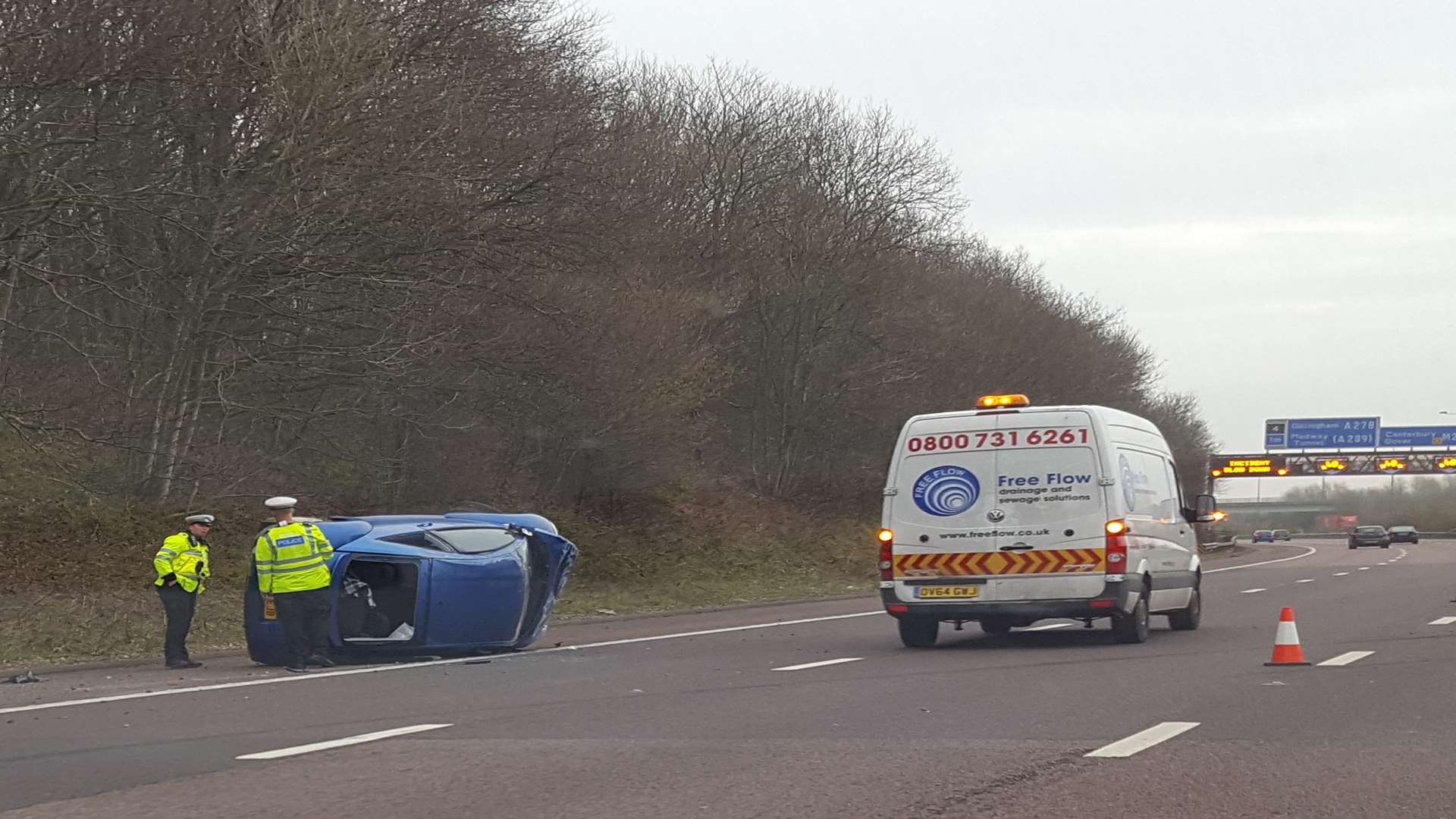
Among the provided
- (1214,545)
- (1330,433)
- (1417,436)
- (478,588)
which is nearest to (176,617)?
(478,588)

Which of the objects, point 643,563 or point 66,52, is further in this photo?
point 643,563

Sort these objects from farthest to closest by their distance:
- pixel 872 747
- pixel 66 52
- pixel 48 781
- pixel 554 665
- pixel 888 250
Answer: pixel 888 250, pixel 66 52, pixel 554 665, pixel 872 747, pixel 48 781

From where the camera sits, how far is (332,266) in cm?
2428

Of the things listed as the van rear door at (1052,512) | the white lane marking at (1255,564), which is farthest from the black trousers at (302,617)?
the white lane marking at (1255,564)

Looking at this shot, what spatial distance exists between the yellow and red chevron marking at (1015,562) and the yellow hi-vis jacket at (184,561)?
6.58 meters

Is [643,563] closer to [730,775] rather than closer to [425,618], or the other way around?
[425,618]

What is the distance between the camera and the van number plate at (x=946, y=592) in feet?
56.4

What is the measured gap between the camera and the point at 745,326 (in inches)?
1818

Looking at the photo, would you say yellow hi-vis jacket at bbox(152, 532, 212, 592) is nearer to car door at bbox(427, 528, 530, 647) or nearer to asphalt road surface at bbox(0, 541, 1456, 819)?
asphalt road surface at bbox(0, 541, 1456, 819)

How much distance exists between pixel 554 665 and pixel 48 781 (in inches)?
285

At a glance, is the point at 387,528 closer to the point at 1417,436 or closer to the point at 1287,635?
the point at 1287,635

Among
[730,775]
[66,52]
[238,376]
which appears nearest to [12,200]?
[66,52]

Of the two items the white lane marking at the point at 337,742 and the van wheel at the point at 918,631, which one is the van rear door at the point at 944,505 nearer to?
the van wheel at the point at 918,631

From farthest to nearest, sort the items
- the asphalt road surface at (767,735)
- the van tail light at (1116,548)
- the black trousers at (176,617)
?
the van tail light at (1116,548), the black trousers at (176,617), the asphalt road surface at (767,735)
